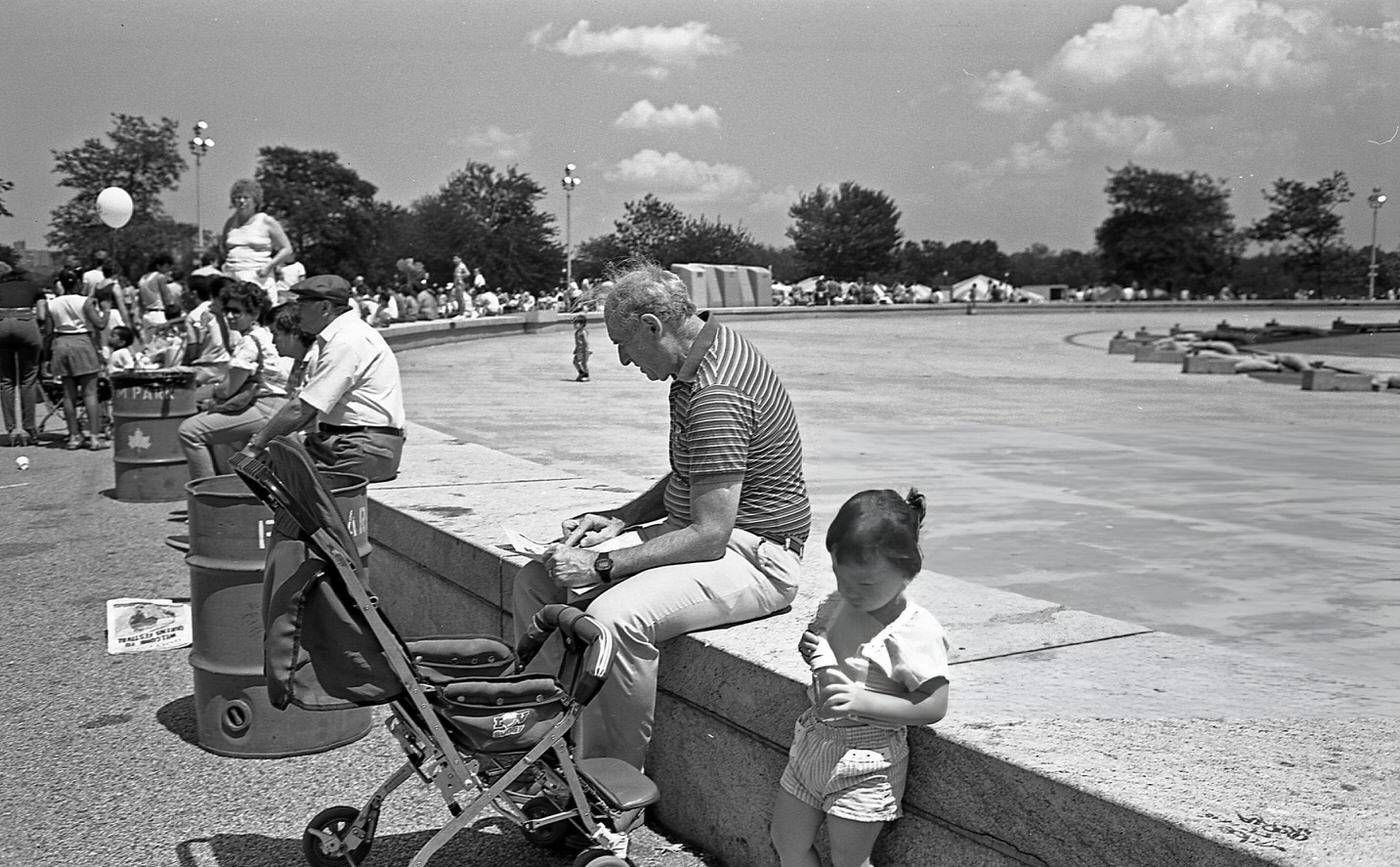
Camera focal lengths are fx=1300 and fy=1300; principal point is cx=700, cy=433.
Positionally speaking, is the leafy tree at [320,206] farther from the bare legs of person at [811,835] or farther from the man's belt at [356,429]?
the bare legs of person at [811,835]

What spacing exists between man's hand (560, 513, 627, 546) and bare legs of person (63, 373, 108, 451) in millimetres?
10387

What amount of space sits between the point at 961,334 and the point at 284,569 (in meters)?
39.7

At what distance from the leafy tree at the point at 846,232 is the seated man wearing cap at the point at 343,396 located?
101 m

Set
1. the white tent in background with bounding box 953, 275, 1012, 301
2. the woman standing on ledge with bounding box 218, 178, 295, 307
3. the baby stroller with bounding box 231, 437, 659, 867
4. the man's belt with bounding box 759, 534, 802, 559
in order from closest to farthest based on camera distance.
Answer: the baby stroller with bounding box 231, 437, 659, 867
the man's belt with bounding box 759, 534, 802, 559
the woman standing on ledge with bounding box 218, 178, 295, 307
the white tent in background with bounding box 953, 275, 1012, 301

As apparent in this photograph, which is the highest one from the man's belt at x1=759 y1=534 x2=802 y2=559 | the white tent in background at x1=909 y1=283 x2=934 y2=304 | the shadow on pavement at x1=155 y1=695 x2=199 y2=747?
the white tent in background at x1=909 y1=283 x2=934 y2=304

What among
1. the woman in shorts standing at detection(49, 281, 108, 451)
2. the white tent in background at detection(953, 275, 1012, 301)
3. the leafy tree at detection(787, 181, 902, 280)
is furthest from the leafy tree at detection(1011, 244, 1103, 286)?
the woman in shorts standing at detection(49, 281, 108, 451)

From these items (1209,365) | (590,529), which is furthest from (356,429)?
(1209,365)

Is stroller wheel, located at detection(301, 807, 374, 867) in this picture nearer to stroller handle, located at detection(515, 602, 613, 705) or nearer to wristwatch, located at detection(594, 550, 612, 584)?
stroller handle, located at detection(515, 602, 613, 705)

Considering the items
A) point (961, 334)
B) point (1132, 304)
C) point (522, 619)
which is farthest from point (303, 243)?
point (522, 619)

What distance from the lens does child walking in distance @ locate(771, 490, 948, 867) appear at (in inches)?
110

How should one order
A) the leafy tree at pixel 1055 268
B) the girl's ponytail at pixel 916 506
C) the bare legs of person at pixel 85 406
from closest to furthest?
1. the girl's ponytail at pixel 916 506
2. the bare legs of person at pixel 85 406
3. the leafy tree at pixel 1055 268

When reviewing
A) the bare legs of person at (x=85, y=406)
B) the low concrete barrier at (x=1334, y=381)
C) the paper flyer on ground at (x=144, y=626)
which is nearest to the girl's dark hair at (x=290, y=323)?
the paper flyer on ground at (x=144, y=626)

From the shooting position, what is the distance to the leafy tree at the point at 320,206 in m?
96.2

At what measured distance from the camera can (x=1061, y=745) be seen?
2.69 meters
